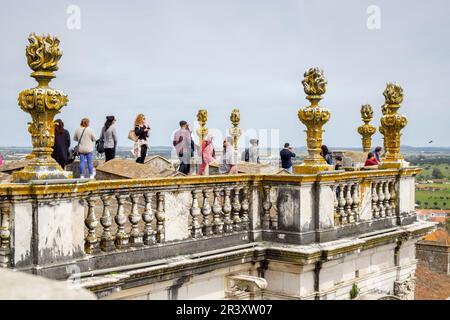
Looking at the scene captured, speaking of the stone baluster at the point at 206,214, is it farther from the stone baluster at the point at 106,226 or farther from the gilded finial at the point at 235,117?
the gilded finial at the point at 235,117

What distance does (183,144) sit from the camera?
15.3 m

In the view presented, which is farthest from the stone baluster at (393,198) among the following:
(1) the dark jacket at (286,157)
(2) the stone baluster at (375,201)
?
(1) the dark jacket at (286,157)

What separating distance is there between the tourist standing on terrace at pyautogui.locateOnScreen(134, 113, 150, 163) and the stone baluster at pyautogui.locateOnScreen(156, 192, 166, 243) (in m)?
5.68

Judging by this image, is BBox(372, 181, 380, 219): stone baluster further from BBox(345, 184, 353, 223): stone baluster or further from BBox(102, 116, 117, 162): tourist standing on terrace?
BBox(102, 116, 117, 162): tourist standing on terrace

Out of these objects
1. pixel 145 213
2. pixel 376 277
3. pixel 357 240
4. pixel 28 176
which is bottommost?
pixel 376 277

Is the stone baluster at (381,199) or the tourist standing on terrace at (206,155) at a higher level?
the tourist standing on terrace at (206,155)

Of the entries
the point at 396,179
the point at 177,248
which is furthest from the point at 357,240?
the point at 177,248

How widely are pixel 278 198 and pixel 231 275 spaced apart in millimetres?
1393

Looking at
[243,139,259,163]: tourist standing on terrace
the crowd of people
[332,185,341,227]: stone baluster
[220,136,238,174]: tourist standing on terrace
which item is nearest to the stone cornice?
[332,185,341,227]: stone baluster

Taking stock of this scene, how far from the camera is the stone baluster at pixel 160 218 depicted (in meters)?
9.09

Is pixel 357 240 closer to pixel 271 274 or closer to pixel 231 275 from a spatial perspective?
pixel 271 274

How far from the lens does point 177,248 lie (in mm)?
9391

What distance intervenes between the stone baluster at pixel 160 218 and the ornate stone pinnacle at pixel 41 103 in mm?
1575

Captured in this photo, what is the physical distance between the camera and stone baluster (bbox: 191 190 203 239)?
962cm
